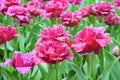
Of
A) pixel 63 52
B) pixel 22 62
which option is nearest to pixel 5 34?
pixel 22 62

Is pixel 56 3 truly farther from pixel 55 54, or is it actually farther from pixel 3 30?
pixel 55 54

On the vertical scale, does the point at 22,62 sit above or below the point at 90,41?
below

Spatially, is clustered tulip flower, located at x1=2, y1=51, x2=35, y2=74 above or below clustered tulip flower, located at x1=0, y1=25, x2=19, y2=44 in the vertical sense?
below

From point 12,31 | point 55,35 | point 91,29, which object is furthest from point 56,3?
point 91,29

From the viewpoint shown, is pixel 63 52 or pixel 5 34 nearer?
pixel 63 52

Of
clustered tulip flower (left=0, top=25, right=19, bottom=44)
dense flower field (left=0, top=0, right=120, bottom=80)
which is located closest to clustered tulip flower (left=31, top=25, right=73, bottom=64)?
dense flower field (left=0, top=0, right=120, bottom=80)

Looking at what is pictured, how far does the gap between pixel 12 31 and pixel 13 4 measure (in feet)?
2.16

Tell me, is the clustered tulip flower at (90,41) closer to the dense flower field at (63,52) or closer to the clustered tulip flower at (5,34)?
the dense flower field at (63,52)

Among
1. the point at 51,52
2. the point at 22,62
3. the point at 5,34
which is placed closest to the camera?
the point at 51,52

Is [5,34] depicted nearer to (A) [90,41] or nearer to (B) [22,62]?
(B) [22,62]

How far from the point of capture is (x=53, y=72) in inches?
64.9

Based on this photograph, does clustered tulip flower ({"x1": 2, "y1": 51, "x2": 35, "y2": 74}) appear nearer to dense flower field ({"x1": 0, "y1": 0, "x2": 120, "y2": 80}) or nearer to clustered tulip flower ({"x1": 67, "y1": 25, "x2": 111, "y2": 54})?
dense flower field ({"x1": 0, "y1": 0, "x2": 120, "y2": 80})

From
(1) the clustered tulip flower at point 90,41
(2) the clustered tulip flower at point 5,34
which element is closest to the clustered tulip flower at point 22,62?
(1) the clustered tulip flower at point 90,41

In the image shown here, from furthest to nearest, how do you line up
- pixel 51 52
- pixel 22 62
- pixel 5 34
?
1. pixel 5 34
2. pixel 22 62
3. pixel 51 52
